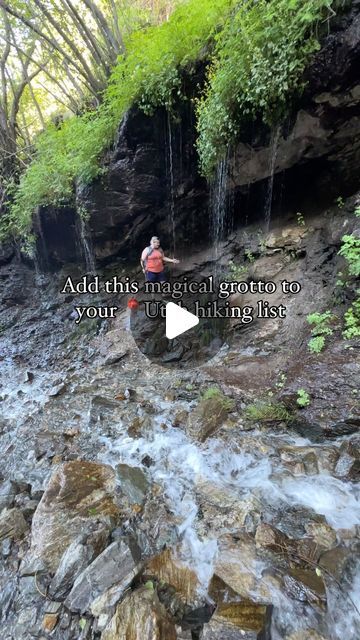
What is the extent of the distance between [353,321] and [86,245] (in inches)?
341

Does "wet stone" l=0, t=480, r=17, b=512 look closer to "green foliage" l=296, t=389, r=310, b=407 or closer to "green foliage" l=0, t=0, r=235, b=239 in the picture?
"green foliage" l=296, t=389, r=310, b=407

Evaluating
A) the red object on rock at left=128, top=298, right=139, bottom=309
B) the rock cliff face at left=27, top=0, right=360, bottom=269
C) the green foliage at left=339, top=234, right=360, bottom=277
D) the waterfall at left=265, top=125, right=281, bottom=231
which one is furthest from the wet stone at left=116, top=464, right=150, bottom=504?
the rock cliff face at left=27, top=0, right=360, bottom=269

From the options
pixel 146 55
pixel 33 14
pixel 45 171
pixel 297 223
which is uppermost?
pixel 33 14

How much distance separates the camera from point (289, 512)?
3594 millimetres

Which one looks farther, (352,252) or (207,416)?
(352,252)

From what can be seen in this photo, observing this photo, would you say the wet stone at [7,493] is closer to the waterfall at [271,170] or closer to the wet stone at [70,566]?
the wet stone at [70,566]

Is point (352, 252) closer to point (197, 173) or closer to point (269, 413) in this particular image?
point (269, 413)

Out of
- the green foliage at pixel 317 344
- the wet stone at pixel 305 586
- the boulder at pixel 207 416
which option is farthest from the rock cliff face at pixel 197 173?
the wet stone at pixel 305 586

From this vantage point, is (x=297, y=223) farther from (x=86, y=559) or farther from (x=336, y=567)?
(x=86, y=559)

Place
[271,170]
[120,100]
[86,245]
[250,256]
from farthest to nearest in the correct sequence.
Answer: [86,245] → [120,100] → [250,256] → [271,170]

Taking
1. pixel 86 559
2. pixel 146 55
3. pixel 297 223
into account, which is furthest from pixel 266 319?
pixel 146 55

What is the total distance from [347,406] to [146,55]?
9.24 metres

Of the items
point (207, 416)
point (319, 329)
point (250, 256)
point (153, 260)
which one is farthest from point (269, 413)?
point (153, 260)

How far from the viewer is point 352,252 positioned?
5855 millimetres
